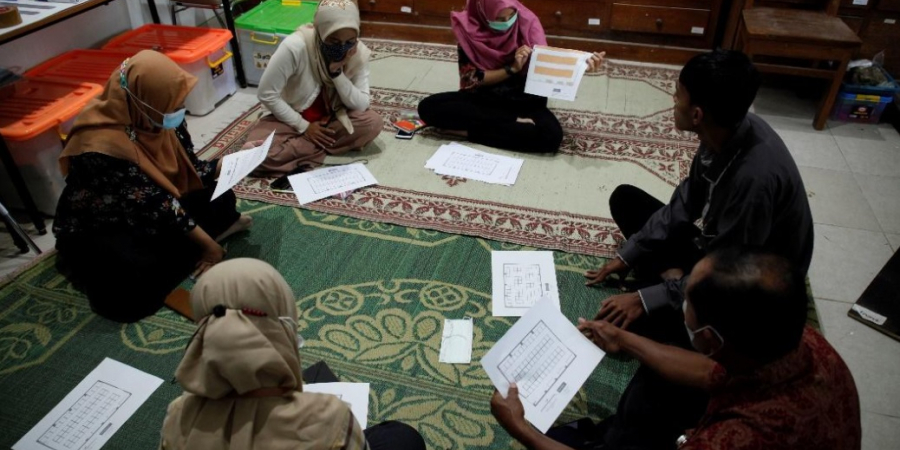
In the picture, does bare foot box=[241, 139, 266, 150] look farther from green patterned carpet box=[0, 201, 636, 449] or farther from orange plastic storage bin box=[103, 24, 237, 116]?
orange plastic storage bin box=[103, 24, 237, 116]

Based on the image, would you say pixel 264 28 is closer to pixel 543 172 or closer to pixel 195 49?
pixel 195 49

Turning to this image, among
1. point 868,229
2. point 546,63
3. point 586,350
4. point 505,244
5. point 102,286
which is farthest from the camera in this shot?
point 546,63

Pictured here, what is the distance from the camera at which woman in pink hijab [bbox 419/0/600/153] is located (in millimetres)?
2984

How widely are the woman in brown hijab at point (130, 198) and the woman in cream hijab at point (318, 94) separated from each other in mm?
630

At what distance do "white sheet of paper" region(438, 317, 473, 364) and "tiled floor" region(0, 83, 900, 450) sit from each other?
3.98 ft

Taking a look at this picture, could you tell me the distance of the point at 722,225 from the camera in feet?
5.46

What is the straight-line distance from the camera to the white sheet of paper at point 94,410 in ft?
5.40

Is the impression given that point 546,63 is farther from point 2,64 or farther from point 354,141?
point 2,64

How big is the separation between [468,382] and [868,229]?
1.99 metres

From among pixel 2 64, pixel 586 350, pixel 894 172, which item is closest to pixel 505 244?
pixel 586 350

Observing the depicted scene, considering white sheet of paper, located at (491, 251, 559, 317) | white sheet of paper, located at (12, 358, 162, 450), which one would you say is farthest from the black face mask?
white sheet of paper, located at (12, 358, 162, 450)

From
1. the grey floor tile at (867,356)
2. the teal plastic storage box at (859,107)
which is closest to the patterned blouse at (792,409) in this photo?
the grey floor tile at (867,356)

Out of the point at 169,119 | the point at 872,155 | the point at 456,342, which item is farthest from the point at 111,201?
the point at 872,155

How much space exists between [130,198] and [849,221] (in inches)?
116
